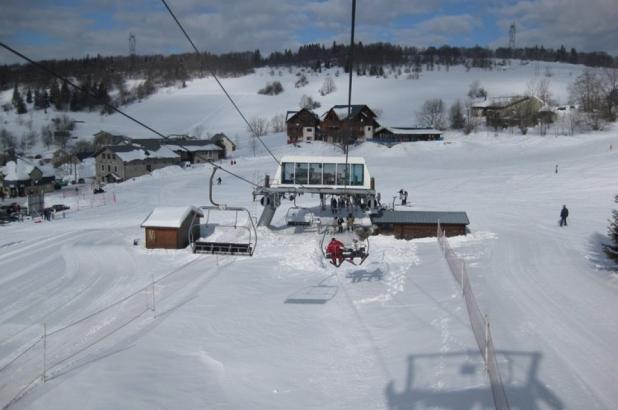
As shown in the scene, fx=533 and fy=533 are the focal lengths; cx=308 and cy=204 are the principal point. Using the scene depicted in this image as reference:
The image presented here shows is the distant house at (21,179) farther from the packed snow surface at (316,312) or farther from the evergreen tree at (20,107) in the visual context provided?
the evergreen tree at (20,107)

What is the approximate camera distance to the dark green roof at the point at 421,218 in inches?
1034

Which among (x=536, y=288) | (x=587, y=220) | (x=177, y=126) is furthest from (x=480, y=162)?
(x=177, y=126)

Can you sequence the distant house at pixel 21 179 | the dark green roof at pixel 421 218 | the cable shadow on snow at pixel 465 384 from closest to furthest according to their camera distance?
the cable shadow on snow at pixel 465 384 → the dark green roof at pixel 421 218 → the distant house at pixel 21 179

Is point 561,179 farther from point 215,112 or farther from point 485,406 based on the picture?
point 215,112

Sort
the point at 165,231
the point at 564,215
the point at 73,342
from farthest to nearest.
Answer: the point at 564,215
the point at 165,231
the point at 73,342

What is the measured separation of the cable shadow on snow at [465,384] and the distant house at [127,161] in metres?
58.6

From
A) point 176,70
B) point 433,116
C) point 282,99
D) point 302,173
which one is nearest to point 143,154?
point 302,173

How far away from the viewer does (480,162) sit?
182ft

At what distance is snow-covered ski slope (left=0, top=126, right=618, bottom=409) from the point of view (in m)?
10.3

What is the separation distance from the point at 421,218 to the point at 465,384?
57.0 ft

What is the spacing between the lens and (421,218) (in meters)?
27.1

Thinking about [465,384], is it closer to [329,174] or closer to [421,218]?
[421,218]

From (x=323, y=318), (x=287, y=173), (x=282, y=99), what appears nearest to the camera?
(x=323, y=318)

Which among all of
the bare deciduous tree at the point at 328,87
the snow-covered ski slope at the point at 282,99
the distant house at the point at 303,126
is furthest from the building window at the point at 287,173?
the bare deciduous tree at the point at 328,87
